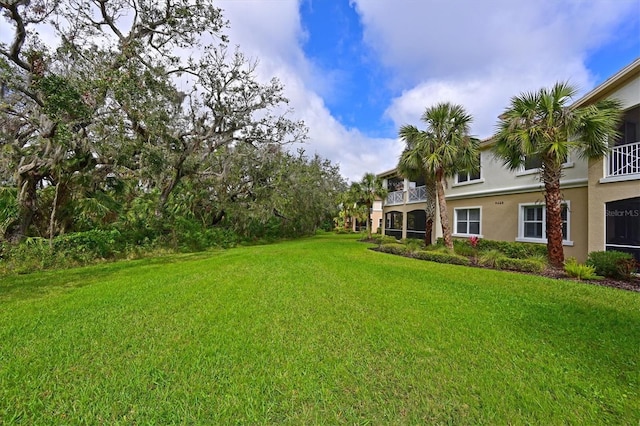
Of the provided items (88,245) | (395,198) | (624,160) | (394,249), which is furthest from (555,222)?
(88,245)

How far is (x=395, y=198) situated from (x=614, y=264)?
14.2 m

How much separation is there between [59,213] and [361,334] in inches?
566

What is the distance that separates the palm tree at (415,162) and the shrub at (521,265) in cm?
487

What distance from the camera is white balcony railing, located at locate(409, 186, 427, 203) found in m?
18.3

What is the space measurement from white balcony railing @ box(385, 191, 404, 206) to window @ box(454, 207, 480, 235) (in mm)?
5253

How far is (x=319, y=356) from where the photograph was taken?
139 inches

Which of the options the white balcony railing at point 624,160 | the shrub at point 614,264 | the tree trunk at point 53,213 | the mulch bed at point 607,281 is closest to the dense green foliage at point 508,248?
the mulch bed at point 607,281

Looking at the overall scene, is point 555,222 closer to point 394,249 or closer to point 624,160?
point 624,160

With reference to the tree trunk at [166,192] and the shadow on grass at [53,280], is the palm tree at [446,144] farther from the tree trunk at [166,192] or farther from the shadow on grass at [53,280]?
the tree trunk at [166,192]

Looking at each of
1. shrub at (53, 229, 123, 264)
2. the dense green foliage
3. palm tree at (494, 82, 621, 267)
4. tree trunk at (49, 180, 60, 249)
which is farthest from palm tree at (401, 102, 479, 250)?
tree trunk at (49, 180, 60, 249)

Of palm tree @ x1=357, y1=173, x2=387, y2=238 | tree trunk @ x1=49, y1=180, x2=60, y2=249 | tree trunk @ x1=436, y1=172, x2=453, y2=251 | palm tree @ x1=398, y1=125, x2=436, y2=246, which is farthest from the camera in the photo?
palm tree @ x1=357, y1=173, x2=387, y2=238

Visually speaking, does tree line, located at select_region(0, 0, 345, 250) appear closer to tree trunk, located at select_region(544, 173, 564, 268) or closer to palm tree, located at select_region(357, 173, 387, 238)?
palm tree, located at select_region(357, 173, 387, 238)

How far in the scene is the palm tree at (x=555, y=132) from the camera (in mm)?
8797

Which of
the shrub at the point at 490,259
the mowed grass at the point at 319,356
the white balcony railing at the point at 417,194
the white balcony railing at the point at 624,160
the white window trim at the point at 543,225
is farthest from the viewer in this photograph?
the white balcony railing at the point at 417,194
